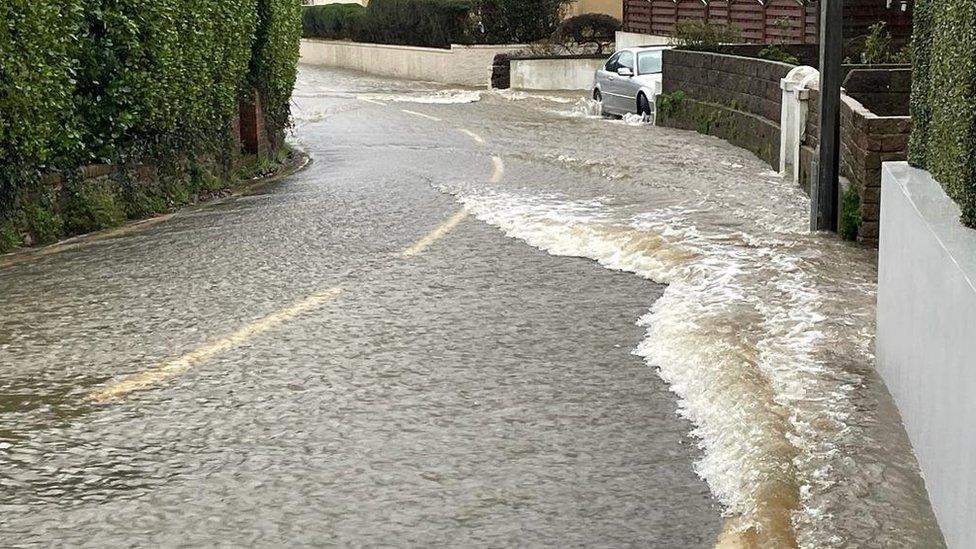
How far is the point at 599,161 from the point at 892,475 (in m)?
14.2

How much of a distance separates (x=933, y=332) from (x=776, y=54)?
21.6 m

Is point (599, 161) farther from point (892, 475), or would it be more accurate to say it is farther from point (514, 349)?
point (892, 475)

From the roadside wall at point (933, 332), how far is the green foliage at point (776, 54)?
18.6m

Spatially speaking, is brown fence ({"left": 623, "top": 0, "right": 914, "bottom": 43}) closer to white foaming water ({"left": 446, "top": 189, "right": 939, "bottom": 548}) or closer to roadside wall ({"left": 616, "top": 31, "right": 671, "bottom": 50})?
roadside wall ({"left": 616, "top": 31, "right": 671, "bottom": 50})

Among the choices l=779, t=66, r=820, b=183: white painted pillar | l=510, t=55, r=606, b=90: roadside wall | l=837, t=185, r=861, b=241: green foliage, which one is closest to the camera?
l=837, t=185, r=861, b=241: green foliage

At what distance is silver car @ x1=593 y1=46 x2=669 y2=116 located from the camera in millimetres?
29688

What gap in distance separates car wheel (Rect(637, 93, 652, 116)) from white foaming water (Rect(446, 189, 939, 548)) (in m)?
15.4

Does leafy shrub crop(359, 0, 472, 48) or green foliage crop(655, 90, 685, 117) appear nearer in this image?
green foliage crop(655, 90, 685, 117)

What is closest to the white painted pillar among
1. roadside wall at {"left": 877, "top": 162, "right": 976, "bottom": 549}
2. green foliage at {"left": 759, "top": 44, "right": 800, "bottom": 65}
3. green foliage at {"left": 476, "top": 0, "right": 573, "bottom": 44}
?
green foliage at {"left": 759, "top": 44, "right": 800, "bottom": 65}

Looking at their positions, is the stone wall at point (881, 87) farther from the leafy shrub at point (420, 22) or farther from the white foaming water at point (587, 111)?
the leafy shrub at point (420, 22)

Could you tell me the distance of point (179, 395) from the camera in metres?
8.13

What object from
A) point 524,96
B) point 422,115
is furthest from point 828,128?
point 524,96

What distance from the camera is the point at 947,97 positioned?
6996 mm

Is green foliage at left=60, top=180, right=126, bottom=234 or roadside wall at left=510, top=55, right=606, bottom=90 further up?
green foliage at left=60, top=180, right=126, bottom=234
